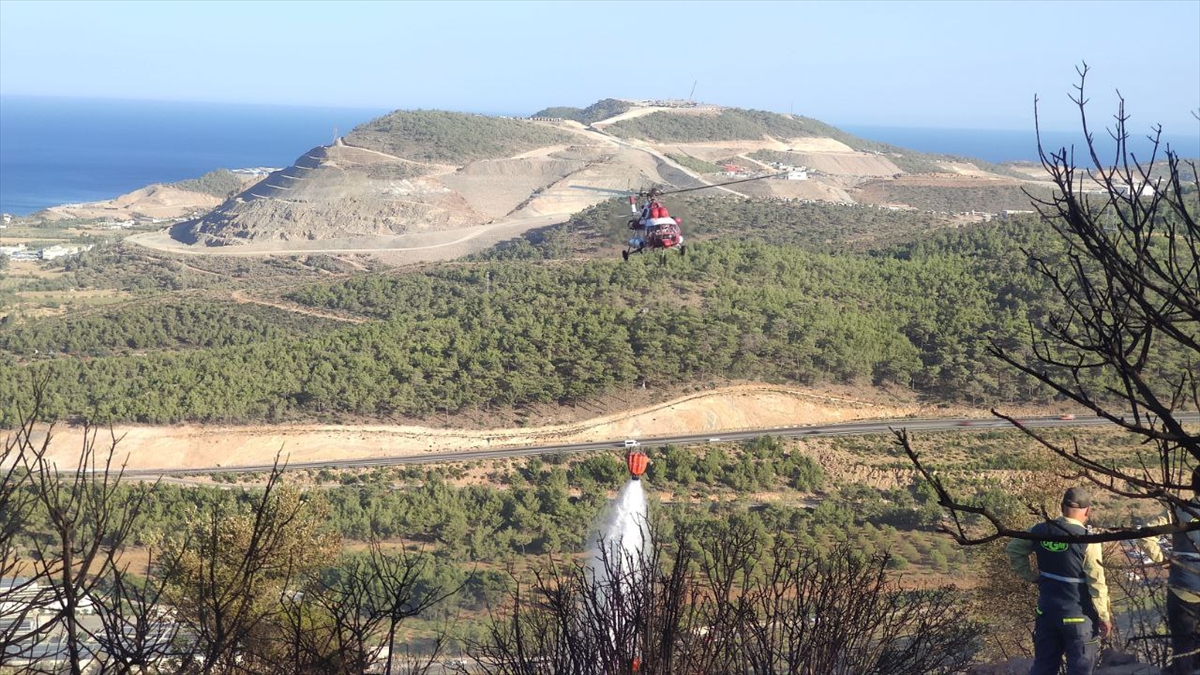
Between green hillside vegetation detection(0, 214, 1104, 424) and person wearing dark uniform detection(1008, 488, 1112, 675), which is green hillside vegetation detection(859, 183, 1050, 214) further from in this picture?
person wearing dark uniform detection(1008, 488, 1112, 675)

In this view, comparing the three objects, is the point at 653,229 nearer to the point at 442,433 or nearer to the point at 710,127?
the point at 442,433

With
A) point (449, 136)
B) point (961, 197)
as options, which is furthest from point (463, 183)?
point (961, 197)

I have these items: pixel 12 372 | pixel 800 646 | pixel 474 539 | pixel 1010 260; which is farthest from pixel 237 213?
pixel 800 646

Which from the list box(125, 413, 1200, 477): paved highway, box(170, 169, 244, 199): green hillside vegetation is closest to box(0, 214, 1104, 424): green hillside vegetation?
box(125, 413, 1200, 477): paved highway

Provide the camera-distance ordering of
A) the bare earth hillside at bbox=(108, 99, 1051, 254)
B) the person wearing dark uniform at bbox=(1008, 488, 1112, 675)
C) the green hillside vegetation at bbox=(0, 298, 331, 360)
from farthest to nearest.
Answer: the bare earth hillside at bbox=(108, 99, 1051, 254) < the green hillside vegetation at bbox=(0, 298, 331, 360) < the person wearing dark uniform at bbox=(1008, 488, 1112, 675)

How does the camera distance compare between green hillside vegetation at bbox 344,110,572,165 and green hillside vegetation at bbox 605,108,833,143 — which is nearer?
green hillside vegetation at bbox 344,110,572,165

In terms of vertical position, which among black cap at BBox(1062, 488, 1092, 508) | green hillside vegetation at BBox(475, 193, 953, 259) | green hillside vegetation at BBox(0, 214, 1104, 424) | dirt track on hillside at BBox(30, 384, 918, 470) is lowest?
dirt track on hillside at BBox(30, 384, 918, 470)

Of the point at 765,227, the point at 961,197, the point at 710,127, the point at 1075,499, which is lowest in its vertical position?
the point at 765,227
